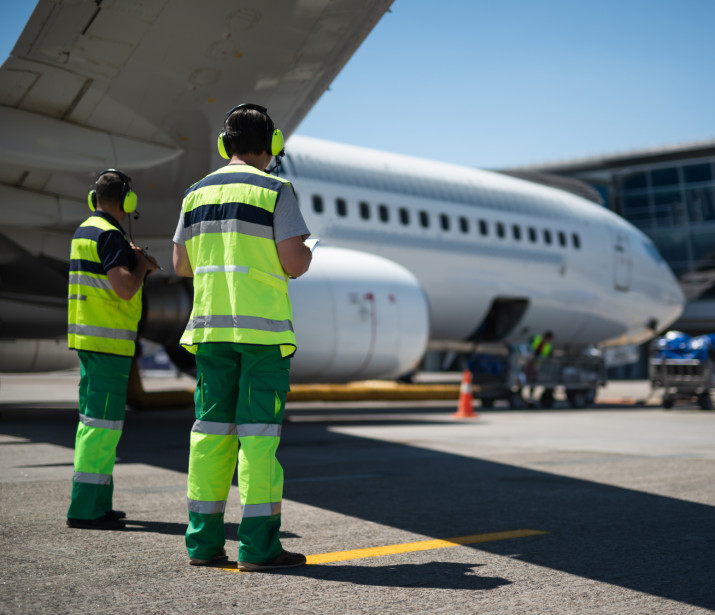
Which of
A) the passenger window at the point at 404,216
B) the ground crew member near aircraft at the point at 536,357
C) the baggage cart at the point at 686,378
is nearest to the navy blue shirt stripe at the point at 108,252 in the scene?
the passenger window at the point at 404,216

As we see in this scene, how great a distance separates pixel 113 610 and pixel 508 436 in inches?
318

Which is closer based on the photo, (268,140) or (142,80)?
(268,140)

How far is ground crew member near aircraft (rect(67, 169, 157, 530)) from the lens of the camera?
441 centimetres

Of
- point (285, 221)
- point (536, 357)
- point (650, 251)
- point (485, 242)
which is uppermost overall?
point (650, 251)

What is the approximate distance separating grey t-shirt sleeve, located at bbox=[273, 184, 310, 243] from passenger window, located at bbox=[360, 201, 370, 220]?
34.4 feet

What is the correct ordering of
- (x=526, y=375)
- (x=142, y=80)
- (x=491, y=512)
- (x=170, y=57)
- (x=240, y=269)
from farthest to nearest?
(x=526, y=375) → (x=142, y=80) → (x=170, y=57) → (x=491, y=512) → (x=240, y=269)

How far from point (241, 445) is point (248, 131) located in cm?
141

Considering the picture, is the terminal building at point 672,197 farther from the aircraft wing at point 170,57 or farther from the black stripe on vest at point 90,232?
the black stripe on vest at point 90,232

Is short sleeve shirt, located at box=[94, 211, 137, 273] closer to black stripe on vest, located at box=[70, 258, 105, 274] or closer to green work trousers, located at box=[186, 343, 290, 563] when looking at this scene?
black stripe on vest, located at box=[70, 258, 105, 274]

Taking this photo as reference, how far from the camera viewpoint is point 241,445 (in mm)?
3598

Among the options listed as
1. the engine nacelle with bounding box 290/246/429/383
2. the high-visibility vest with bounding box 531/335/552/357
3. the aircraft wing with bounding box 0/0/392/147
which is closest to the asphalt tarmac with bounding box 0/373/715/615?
the engine nacelle with bounding box 290/246/429/383

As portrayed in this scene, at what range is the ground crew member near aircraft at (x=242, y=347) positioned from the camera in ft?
11.5

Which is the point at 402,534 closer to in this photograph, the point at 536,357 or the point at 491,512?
the point at 491,512

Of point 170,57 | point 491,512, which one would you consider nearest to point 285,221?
point 491,512
